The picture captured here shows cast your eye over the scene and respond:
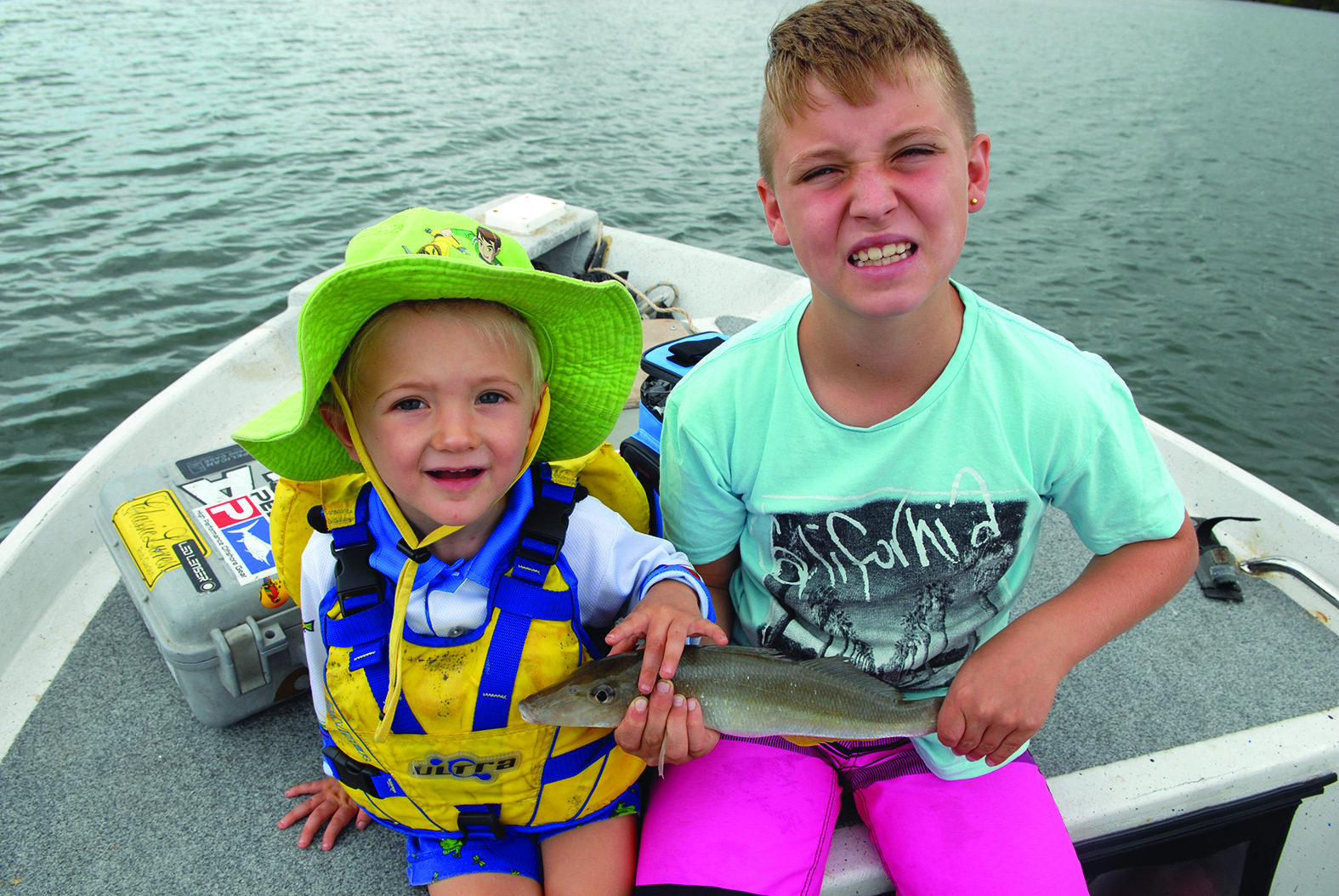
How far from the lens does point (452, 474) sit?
5.34ft

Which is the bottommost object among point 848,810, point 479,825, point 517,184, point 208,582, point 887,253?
point 517,184

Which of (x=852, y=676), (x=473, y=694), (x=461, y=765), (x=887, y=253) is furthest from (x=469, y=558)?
(x=887, y=253)

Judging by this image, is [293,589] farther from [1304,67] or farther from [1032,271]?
[1304,67]

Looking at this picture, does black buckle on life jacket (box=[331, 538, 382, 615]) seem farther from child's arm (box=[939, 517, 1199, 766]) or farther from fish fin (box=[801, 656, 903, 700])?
child's arm (box=[939, 517, 1199, 766])

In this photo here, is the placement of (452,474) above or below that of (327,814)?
above

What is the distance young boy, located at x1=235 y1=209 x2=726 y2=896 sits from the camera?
157cm

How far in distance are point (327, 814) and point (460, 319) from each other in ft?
4.96

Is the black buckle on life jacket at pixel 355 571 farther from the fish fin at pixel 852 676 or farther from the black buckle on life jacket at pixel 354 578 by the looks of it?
the fish fin at pixel 852 676

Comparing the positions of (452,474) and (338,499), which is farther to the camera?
(338,499)

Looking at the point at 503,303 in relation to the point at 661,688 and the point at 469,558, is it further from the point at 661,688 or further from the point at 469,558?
the point at 661,688

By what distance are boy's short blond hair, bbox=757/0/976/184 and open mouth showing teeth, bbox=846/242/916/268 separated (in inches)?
11.0

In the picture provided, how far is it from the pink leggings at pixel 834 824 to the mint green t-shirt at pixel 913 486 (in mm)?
109

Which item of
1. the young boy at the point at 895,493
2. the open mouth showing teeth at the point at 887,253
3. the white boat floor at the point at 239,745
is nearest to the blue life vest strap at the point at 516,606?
the young boy at the point at 895,493

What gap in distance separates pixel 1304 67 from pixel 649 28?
18497 mm
